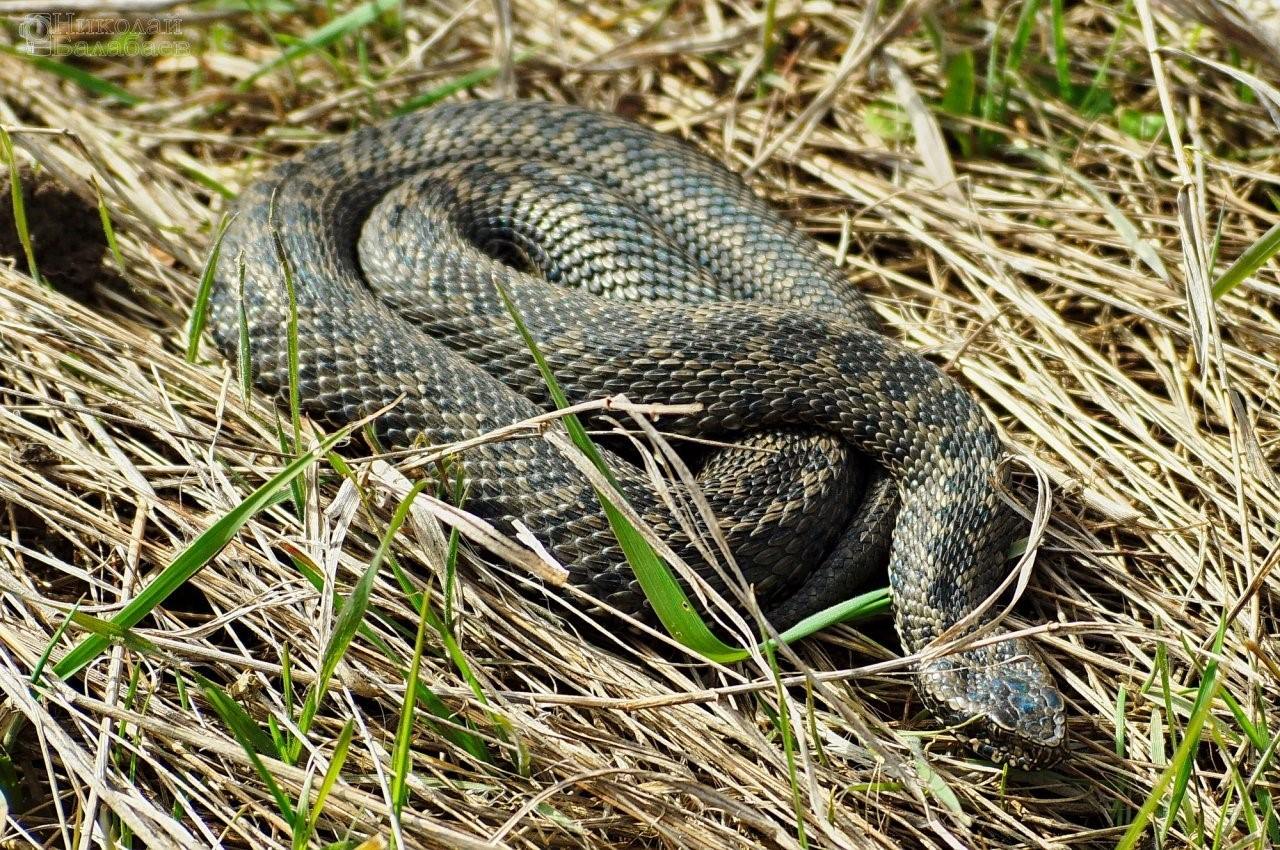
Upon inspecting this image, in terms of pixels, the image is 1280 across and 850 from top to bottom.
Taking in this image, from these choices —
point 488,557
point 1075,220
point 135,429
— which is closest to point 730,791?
point 488,557

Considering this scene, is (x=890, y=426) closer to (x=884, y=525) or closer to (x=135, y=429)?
→ (x=884, y=525)

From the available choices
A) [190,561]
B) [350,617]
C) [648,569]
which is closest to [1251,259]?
[648,569]

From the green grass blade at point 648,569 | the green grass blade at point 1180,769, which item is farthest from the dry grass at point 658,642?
the green grass blade at point 648,569

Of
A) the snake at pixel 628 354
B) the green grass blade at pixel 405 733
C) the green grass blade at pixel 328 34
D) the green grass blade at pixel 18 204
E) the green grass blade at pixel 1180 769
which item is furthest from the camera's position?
the green grass blade at pixel 328 34

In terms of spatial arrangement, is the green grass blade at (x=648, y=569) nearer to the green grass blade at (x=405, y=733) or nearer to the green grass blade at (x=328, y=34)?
the green grass blade at (x=405, y=733)

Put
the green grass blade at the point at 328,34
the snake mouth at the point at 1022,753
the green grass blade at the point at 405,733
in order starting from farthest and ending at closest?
the green grass blade at the point at 328,34 < the snake mouth at the point at 1022,753 < the green grass blade at the point at 405,733

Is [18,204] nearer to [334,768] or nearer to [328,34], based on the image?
[328,34]
